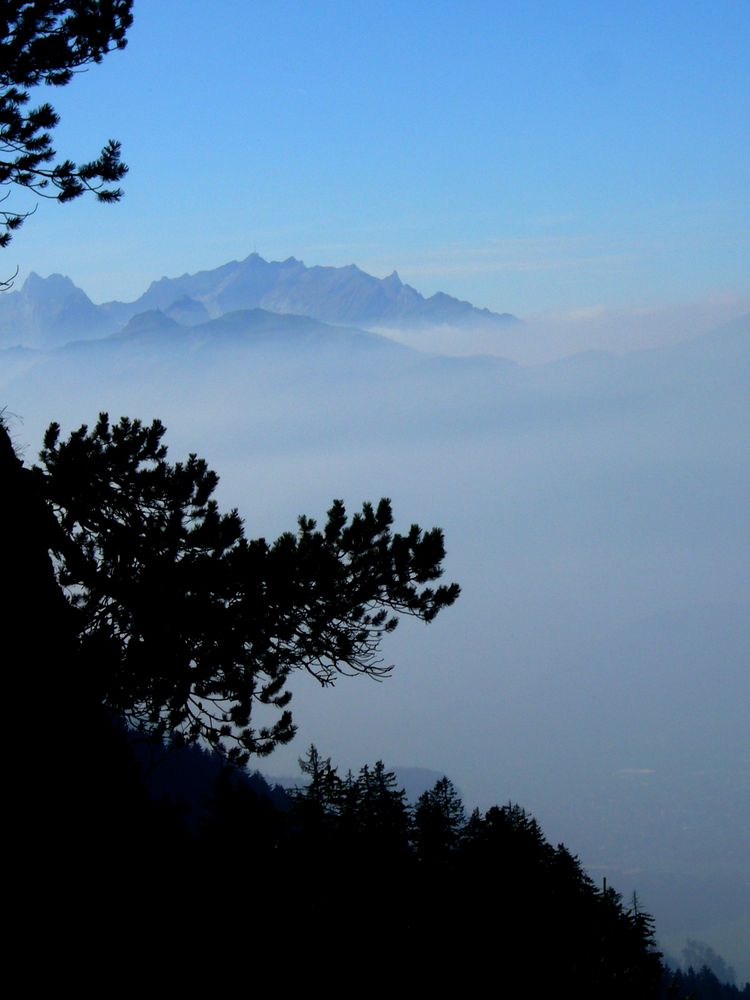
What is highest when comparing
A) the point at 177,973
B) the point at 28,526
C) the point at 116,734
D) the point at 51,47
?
the point at 51,47

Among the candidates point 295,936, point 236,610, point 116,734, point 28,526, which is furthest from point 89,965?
point 236,610

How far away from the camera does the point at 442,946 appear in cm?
808

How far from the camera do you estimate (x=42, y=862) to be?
5.41m

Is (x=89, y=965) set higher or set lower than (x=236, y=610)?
lower

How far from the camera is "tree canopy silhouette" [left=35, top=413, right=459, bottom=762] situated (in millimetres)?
11680

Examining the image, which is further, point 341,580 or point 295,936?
point 341,580

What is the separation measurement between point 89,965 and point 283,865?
3387 millimetres

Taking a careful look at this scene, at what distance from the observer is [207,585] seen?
474 inches

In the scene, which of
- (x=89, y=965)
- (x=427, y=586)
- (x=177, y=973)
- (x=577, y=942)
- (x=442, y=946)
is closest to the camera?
(x=89, y=965)

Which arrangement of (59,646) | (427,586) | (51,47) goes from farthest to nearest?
1. (427,586)
2. (51,47)
3. (59,646)

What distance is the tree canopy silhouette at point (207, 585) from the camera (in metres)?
11.7

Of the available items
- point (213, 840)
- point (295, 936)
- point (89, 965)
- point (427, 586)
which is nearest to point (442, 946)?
point (295, 936)

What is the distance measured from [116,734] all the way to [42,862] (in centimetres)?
151

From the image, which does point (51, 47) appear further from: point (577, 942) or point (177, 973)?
point (577, 942)
